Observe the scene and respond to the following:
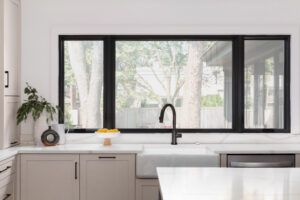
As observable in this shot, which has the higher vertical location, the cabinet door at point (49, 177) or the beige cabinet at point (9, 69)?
the beige cabinet at point (9, 69)

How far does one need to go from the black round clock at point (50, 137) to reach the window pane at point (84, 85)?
358 mm

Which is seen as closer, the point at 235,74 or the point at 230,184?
the point at 230,184

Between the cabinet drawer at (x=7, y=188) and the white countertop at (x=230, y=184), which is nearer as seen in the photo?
the white countertop at (x=230, y=184)

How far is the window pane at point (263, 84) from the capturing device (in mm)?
3943

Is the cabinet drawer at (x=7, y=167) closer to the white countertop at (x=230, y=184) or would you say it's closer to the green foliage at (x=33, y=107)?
the green foliage at (x=33, y=107)

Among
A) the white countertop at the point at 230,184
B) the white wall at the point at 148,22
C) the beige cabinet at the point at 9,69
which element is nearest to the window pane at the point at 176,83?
the white wall at the point at 148,22

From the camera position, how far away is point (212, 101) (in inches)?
156

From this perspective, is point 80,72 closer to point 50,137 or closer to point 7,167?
point 50,137

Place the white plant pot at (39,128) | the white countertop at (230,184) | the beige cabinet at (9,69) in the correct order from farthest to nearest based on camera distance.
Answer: the white plant pot at (39,128)
the beige cabinet at (9,69)
the white countertop at (230,184)

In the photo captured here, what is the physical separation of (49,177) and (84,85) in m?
1.17

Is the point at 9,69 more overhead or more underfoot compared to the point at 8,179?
more overhead

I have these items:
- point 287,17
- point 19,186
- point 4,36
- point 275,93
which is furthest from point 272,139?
point 4,36

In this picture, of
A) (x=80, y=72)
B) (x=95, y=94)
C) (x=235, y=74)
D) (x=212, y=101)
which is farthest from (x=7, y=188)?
(x=235, y=74)

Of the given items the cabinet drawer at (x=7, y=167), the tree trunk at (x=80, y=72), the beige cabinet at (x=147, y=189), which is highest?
the tree trunk at (x=80, y=72)
